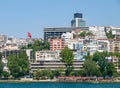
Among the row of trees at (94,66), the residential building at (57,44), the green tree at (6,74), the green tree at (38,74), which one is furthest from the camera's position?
the residential building at (57,44)

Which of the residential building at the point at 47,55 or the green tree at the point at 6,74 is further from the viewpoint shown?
the residential building at the point at 47,55

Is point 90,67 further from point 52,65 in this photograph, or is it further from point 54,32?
point 54,32

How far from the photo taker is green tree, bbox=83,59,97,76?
59.1m

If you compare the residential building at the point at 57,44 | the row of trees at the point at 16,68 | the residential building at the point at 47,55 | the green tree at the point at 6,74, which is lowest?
the green tree at the point at 6,74

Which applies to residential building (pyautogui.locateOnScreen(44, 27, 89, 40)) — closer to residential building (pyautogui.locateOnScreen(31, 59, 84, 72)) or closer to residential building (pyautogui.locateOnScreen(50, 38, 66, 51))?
residential building (pyautogui.locateOnScreen(50, 38, 66, 51))

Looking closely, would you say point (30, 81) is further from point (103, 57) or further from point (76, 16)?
point (76, 16)

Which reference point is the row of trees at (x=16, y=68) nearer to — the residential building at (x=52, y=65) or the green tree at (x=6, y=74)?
the green tree at (x=6, y=74)

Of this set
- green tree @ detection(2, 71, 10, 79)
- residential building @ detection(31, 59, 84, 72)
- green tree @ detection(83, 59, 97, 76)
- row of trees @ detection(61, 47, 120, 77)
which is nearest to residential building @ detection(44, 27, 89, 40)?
residential building @ detection(31, 59, 84, 72)

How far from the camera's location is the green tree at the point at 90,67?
59062mm

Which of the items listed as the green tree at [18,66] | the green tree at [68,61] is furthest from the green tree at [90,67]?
the green tree at [18,66]

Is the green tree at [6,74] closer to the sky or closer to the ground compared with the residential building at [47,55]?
closer to the ground

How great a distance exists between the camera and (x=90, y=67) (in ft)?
194

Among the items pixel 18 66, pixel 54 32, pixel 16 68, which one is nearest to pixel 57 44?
pixel 54 32

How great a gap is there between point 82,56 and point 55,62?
3.55 m
